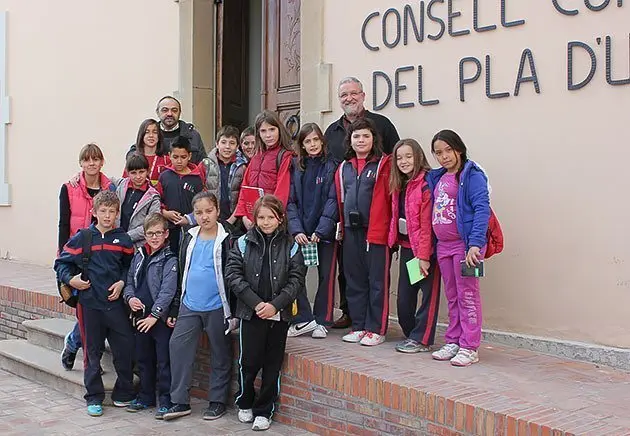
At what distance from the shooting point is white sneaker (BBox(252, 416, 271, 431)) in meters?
5.07

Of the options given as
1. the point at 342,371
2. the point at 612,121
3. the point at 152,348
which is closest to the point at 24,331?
the point at 152,348

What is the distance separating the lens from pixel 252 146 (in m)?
6.32

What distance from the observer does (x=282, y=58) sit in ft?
27.2

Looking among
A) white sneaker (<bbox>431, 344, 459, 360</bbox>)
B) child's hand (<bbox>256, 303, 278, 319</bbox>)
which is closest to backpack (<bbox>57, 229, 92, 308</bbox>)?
child's hand (<bbox>256, 303, 278, 319</bbox>)

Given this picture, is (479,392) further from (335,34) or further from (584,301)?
(335,34)

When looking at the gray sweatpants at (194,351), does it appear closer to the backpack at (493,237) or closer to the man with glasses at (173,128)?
the man with glasses at (173,128)

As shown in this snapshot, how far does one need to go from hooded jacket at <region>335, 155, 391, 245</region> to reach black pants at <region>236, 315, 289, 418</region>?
3.08 feet

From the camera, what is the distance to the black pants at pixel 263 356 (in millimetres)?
5090

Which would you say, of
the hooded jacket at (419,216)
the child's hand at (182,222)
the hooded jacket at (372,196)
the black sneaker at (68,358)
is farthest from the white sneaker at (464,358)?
the black sneaker at (68,358)

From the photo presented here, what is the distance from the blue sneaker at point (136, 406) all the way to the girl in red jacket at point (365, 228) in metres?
1.52

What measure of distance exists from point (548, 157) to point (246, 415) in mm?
2642

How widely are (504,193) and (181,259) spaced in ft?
7.55

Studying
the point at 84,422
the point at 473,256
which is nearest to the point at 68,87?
the point at 84,422

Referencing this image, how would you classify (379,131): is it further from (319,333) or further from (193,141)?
(193,141)
